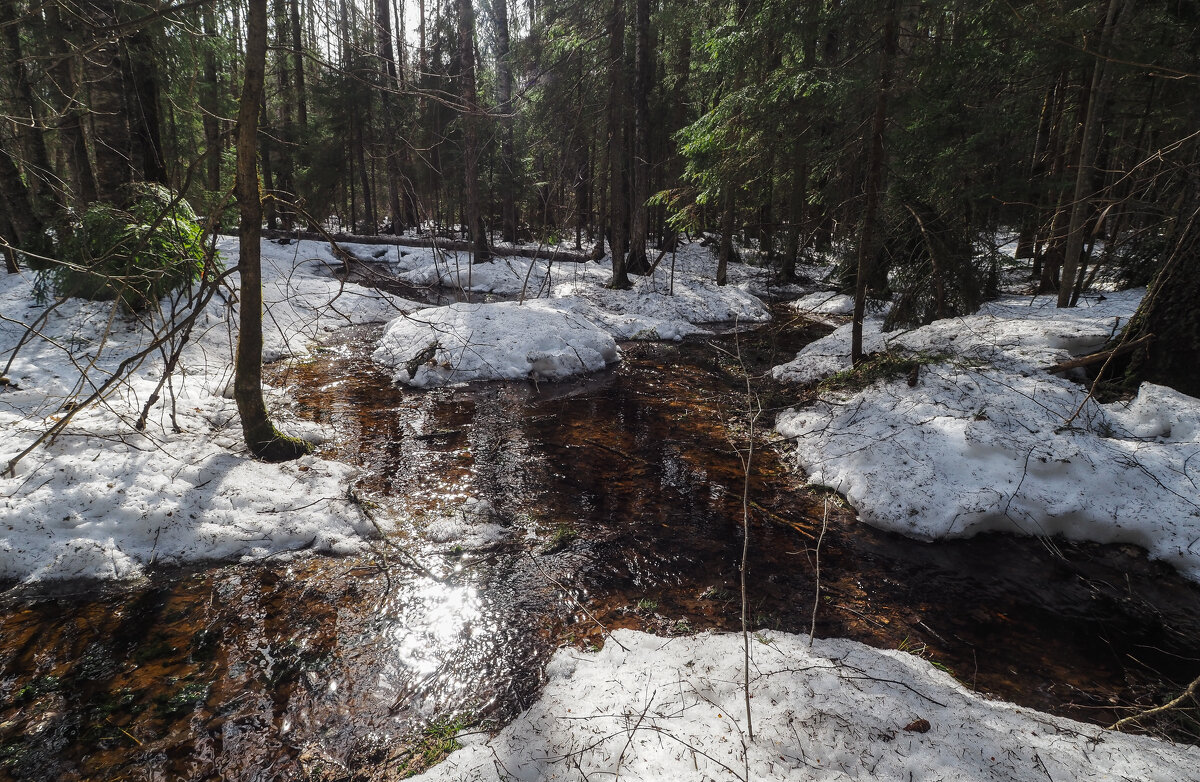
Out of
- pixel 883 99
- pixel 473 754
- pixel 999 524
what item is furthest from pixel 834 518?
pixel 883 99

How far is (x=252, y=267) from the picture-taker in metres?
4.49

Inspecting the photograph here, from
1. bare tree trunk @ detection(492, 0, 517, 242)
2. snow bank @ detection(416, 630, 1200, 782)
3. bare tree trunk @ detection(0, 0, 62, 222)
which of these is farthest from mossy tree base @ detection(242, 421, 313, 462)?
bare tree trunk @ detection(492, 0, 517, 242)

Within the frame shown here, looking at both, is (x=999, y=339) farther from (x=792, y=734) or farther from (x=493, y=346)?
(x=493, y=346)

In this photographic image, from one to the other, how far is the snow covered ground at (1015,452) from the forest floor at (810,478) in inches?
0.8

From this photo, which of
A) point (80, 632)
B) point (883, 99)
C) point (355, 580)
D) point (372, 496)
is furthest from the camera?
point (883, 99)

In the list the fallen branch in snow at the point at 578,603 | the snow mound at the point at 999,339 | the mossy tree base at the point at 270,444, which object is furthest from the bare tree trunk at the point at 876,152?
the mossy tree base at the point at 270,444

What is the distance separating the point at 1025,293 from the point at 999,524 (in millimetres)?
11772

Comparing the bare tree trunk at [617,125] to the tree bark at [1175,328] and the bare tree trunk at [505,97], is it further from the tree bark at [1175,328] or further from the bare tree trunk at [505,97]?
the tree bark at [1175,328]

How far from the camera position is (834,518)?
5.20 meters

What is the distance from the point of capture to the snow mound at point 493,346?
902 cm

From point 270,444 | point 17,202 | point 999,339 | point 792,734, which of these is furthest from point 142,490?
point 999,339

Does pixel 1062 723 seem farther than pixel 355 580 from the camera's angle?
No

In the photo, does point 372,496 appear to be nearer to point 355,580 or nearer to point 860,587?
point 355,580

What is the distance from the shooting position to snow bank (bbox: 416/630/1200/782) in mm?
2279
